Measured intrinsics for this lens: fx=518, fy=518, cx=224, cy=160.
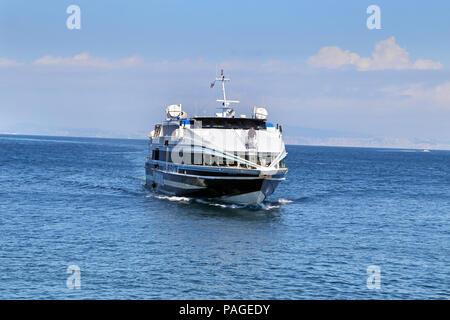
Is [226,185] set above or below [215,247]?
above

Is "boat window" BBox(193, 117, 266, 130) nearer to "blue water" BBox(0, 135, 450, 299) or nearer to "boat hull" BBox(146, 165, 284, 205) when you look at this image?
"boat hull" BBox(146, 165, 284, 205)

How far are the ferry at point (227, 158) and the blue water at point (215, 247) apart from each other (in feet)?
5.82

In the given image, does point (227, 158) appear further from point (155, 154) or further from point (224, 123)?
point (155, 154)

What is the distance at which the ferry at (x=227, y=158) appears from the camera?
146ft

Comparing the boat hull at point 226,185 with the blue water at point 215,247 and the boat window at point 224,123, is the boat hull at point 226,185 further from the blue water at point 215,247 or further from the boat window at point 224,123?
the boat window at point 224,123

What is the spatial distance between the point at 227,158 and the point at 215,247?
1404 cm

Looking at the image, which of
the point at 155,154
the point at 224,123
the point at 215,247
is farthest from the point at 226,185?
the point at 155,154

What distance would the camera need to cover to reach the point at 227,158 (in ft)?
147

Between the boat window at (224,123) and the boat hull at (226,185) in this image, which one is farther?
the boat window at (224,123)

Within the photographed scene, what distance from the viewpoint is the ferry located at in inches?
1756

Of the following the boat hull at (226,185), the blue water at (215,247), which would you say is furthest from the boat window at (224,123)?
the blue water at (215,247)
